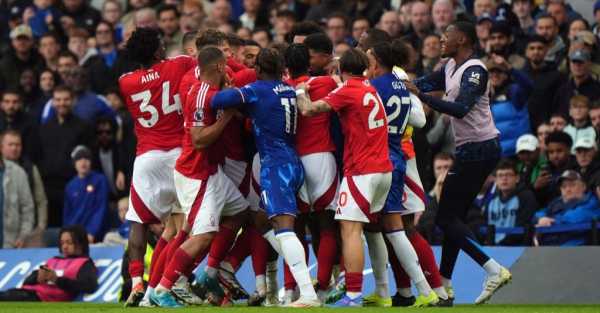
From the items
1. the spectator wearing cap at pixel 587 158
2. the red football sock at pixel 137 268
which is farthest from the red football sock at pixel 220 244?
the spectator wearing cap at pixel 587 158

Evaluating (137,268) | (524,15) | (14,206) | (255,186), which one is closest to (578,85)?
(524,15)

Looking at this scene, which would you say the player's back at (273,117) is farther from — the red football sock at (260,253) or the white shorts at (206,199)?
the red football sock at (260,253)

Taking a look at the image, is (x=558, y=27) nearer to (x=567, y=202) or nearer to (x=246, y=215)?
(x=567, y=202)

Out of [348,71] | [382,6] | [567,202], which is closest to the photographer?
[348,71]

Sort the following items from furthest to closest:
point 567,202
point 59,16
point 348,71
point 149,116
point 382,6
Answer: point 59,16 < point 382,6 < point 567,202 < point 149,116 < point 348,71

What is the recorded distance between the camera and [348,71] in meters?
15.0

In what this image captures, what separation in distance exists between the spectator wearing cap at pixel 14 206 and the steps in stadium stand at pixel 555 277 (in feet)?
24.2

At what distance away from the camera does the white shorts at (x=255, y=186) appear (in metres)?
15.8

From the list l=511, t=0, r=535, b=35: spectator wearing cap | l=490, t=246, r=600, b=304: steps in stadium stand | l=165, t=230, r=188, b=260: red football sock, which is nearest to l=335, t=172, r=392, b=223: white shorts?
l=165, t=230, r=188, b=260: red football sock

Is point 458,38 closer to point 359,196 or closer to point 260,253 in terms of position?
point 359,196

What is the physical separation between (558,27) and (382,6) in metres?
3.01

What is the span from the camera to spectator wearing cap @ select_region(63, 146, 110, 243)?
2202cm

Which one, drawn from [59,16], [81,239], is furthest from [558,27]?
[59,16]

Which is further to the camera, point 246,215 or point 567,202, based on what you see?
point 567,202
